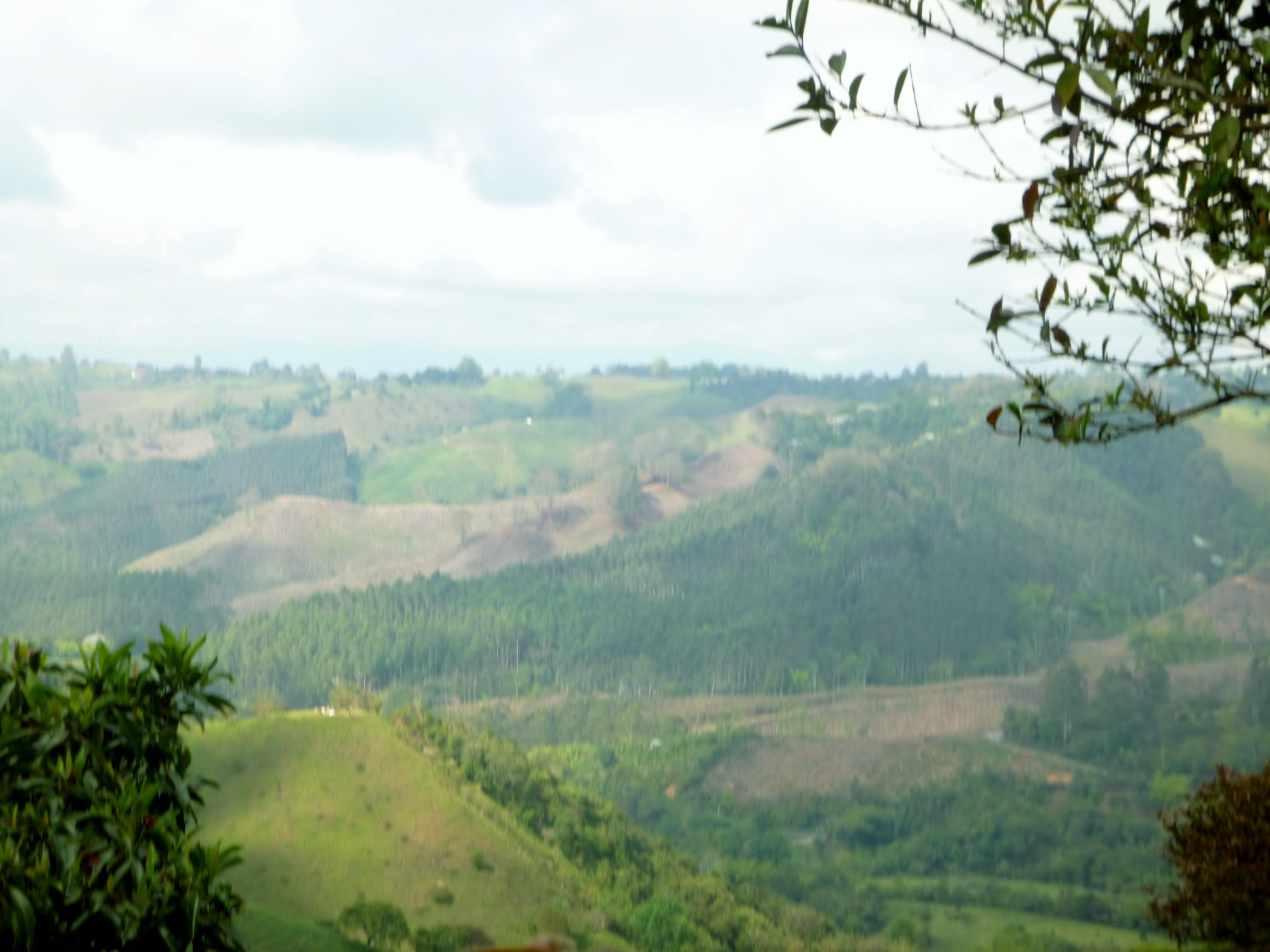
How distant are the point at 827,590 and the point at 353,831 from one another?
27.8ft

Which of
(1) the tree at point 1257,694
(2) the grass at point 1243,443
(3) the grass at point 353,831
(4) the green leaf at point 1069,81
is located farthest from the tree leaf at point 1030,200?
(2) the grass at point 1243,443

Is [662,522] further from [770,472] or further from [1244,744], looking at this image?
[1244,744]

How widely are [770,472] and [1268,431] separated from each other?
9141 mm

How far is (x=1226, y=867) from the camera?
12.3 ft

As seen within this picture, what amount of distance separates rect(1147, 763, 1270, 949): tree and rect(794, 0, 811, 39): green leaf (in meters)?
3.44

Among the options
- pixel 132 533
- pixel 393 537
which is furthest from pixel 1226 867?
pixel 132 533

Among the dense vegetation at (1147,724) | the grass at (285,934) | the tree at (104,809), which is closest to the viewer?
the tree at (104,809)

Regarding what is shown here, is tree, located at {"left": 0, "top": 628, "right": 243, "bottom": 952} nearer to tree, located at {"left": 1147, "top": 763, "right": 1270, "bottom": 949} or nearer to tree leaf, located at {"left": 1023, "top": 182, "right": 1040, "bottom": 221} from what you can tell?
tree leaf, located at {"left": 1023, "top": 182, "right": 1040, "bottom": 221}

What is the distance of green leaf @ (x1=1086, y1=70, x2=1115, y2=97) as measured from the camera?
159 centimetres

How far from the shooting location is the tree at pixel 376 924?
23.0 feet

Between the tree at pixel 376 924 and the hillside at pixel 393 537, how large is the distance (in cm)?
797

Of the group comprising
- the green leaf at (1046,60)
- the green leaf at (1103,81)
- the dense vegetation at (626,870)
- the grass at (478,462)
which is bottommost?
the dense vegetation at (626,870)

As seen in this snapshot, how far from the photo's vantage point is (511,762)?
9.06m

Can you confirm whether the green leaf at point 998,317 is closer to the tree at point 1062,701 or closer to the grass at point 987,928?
the grass at point 987,928
